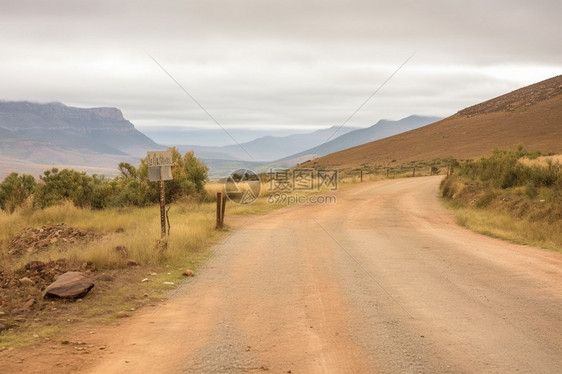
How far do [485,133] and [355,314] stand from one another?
315ft

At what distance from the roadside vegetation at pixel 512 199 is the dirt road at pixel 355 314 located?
8.79 ft

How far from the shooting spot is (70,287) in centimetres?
909

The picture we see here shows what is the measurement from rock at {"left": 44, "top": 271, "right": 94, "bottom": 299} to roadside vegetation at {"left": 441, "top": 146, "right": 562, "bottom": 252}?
12.1 metres

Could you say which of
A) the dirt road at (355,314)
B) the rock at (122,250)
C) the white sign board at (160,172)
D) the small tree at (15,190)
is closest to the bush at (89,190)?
the small tree at (15,190)

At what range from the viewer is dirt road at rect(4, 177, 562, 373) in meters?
6.16

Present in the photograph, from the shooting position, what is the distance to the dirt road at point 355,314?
20.2 feet

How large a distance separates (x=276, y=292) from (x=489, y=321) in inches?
144

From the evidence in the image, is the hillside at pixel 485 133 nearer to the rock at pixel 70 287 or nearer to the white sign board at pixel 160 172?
the white sign board at pixel 160 172

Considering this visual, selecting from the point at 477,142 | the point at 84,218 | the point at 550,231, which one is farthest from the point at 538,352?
the point at 477,142

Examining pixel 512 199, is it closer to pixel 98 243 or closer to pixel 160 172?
pixel 160 172

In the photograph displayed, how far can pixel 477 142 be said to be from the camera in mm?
90625

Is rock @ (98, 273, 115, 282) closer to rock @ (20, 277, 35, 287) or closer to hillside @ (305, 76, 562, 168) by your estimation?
rock @ (20, 277, 35, 287)

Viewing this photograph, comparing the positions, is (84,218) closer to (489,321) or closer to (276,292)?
(276,292)

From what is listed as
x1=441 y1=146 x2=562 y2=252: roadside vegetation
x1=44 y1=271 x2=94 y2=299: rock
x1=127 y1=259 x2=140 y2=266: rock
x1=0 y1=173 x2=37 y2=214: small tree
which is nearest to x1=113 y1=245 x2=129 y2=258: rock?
x1=127 y1=259 x2=140 y2=266: rock
